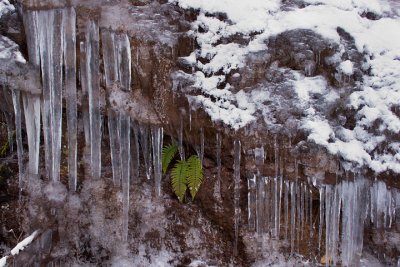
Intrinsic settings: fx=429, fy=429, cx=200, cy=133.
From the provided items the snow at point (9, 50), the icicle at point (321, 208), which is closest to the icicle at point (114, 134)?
the snow at point (9, 50)

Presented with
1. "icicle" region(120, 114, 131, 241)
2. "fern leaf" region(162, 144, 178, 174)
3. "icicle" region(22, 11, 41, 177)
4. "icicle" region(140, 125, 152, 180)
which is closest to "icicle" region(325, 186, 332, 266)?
"fern leaf" region(162, 144, 178, 174)

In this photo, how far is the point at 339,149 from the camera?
438cm

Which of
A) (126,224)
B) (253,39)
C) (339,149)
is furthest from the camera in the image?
(126,224)

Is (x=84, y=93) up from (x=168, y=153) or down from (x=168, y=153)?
up

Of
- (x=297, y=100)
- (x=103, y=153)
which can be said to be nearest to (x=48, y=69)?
(x=103, y=153)

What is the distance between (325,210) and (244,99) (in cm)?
155

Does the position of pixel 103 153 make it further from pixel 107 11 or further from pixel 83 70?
pixel 107 11

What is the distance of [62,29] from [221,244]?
11.2 ft

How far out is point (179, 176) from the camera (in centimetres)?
524

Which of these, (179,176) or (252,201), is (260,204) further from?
(179,176)

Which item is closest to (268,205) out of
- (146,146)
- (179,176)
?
(179,176)

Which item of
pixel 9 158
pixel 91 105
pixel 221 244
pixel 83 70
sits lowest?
pixel 221 244

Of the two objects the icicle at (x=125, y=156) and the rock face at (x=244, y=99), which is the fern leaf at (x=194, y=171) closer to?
the rock face at (x=244, y=99)

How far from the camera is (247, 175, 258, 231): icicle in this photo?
4.93 meters
